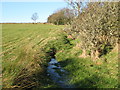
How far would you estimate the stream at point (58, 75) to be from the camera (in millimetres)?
8511

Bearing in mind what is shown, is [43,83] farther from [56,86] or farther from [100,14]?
[100,14]

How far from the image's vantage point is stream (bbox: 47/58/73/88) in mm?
8511

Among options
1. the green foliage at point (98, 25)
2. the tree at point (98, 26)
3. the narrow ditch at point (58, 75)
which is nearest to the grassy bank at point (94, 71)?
the narrow ditch at point (58, 75)

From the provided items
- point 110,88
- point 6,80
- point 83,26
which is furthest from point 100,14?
point 6,80

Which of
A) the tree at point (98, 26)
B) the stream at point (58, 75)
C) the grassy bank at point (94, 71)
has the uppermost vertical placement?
the tree at point (98, 26)

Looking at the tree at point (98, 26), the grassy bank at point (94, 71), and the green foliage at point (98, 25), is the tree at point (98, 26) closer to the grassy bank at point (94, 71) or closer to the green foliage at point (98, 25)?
the green foliage at point (98, 25)

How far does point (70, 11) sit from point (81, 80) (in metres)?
7.70

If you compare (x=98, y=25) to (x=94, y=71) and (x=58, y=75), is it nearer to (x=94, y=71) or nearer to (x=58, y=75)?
(x=94, y=71)

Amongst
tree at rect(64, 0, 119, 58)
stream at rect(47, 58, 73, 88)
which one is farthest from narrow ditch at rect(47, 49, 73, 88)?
tree at rect(64, 0, 119, 58)

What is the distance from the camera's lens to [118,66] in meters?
10.1

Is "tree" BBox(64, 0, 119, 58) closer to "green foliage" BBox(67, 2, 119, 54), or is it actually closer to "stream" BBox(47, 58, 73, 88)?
"green foliage" BBox(67, 2, 119, 54)

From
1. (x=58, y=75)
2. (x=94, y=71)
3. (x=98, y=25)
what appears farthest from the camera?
(x=98, y=25)

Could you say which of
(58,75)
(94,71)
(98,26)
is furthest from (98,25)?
→ (58,75)

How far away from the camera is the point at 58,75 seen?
9883 millimetres
